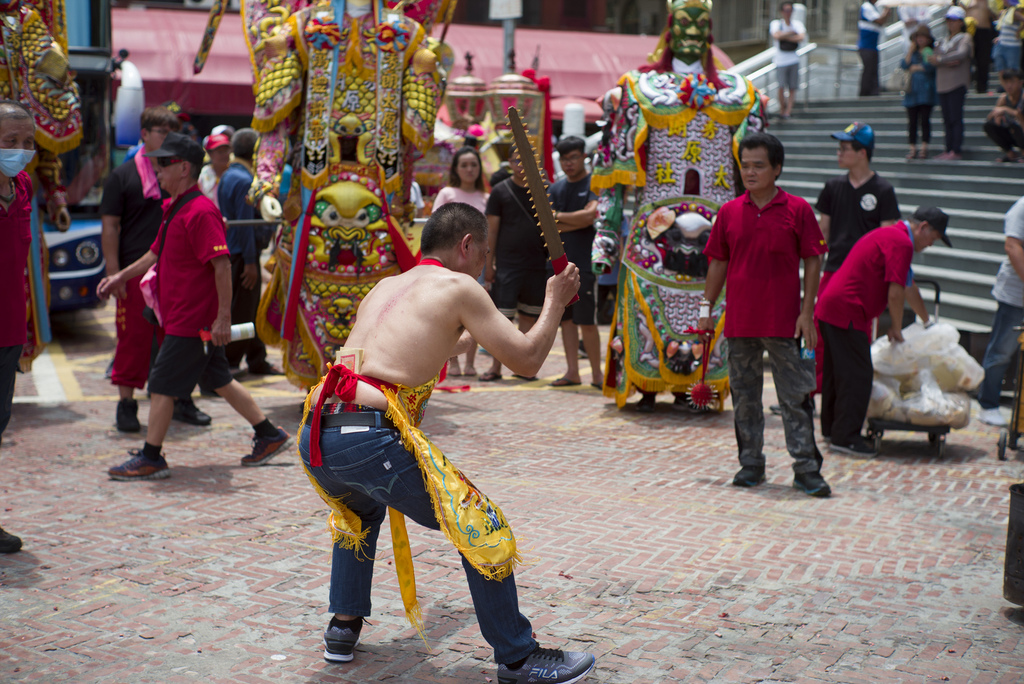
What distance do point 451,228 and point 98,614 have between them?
208 centimetres

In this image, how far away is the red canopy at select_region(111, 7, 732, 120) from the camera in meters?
19.8

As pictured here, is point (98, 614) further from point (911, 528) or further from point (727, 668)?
point (911, 528)

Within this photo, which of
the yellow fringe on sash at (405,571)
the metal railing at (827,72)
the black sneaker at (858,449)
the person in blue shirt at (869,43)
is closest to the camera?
the yellow fringe on sash at (405,571)

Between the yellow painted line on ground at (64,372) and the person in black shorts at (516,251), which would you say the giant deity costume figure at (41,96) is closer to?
the yellow painted line on ground at (64,372)

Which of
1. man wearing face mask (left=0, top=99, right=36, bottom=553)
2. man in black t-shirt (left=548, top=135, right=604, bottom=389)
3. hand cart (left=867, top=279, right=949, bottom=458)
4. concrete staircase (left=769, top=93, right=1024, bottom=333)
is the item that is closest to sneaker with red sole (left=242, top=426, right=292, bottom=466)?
man wearing face mask (left=0, top=99, right=36, bottom=553)

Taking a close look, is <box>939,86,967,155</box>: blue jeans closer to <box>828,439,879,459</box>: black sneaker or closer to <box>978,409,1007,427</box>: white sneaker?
<box>978,409,1007,427</box>: white sneaker

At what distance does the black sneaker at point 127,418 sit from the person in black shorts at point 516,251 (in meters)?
3.16

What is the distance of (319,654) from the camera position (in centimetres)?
375

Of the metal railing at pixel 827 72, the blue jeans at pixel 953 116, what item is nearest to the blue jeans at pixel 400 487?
the blue jeans at pixel 953 116

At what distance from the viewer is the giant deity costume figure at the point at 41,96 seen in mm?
6965

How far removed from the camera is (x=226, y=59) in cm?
2088

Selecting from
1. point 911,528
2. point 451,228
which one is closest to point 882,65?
point 911,528

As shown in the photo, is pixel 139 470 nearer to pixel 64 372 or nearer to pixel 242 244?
pixel 242 244

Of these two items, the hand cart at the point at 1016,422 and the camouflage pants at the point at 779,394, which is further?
the hand cart at the point at 1016,422
